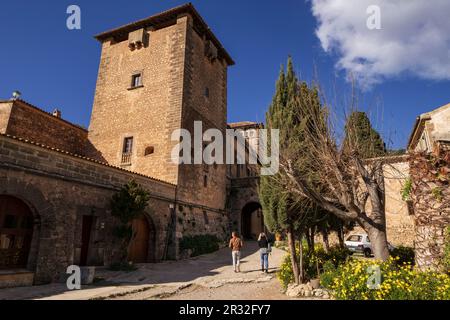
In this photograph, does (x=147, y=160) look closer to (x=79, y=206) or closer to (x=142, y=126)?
(x=142, y=126)

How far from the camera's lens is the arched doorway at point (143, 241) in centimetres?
1235

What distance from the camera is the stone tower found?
1538 cm

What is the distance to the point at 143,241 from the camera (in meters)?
12.7

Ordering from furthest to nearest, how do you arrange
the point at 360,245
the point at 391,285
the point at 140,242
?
the point at 360,245, the point at 140,242, the point at 391,285

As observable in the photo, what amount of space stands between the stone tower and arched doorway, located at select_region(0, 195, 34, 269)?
6.93m

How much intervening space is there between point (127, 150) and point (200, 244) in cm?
664

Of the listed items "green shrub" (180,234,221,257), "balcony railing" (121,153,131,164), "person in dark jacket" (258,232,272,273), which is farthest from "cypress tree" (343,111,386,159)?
"balcony railing" (121,153,131,164)

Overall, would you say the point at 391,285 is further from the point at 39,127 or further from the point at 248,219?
the point at 248,219

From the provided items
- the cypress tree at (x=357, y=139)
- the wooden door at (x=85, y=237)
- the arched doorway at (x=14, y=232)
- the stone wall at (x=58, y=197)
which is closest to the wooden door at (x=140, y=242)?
the stone wall at (x=58, y=197)

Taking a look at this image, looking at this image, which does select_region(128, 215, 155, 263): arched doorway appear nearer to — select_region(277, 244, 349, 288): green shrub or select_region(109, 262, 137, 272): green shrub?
select_region(109, 262, 137, 272): green shrub

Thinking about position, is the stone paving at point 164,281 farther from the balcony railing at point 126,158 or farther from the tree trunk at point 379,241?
the balcony railing at point 126,158

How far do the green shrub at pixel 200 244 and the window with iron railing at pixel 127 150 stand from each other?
216 inches

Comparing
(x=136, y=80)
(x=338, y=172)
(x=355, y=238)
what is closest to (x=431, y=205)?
(x=338, y=172)
